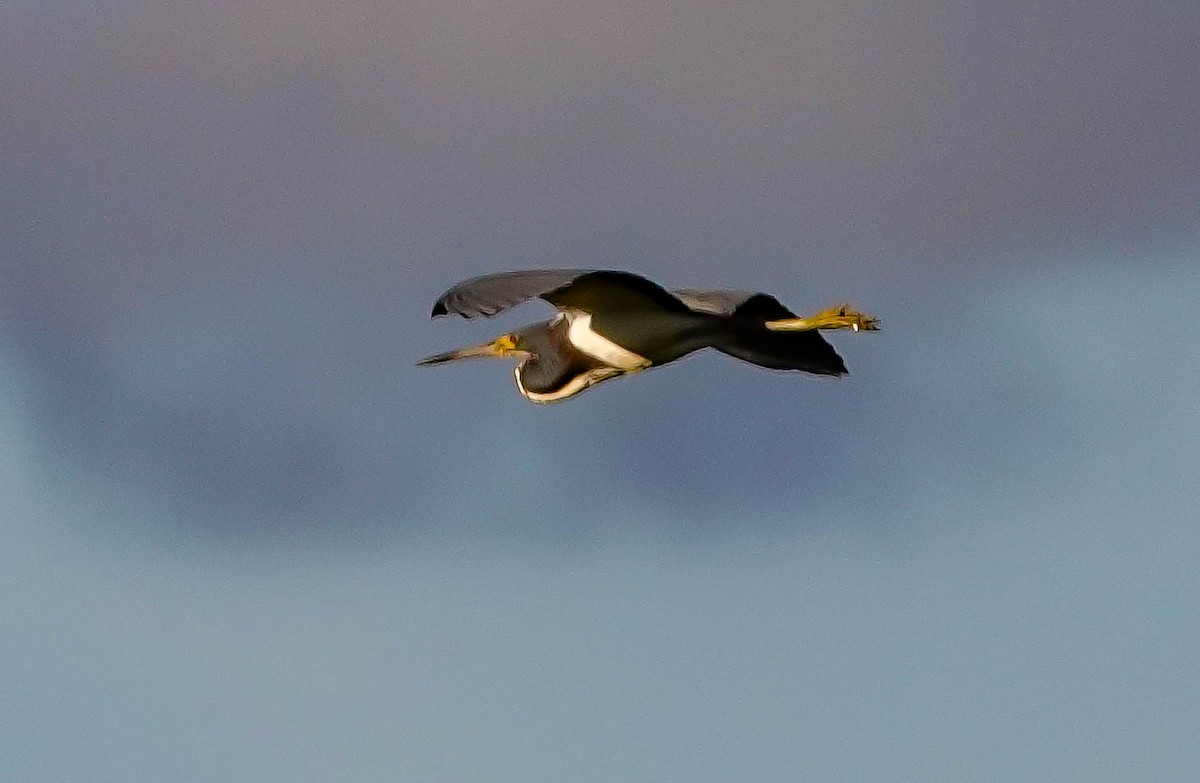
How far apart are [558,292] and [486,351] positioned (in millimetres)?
3323

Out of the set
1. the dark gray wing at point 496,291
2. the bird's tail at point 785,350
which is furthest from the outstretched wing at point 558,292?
the bird's tail at point 785,350

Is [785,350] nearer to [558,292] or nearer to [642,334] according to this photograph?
[642,334]

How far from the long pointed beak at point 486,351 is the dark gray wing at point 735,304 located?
120 inches

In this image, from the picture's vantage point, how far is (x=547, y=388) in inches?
1229

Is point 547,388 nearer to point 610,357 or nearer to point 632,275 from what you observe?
point 610,357

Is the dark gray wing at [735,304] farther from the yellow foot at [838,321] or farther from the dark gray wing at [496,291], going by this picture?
the dark gray wing at [496,291]

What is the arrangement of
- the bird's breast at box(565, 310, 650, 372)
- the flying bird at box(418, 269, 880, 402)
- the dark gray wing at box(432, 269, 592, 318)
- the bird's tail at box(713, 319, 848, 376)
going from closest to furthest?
the dark gray wing at box(432, 269, 592, 318), the flying bird at box(418, 269, 880, 402), the bird's breast at box(565, 310, 650, 372), the bird's tail at box(713, 319, 848, 376)

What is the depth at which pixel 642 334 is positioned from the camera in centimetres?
2981

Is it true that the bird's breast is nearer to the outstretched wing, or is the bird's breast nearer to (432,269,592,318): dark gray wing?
the outstretched wing

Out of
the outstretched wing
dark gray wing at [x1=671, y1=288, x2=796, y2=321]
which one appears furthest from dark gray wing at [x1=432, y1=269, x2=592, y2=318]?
dark gray wing at [x1=671, y1=288, x2=796, y2=321]

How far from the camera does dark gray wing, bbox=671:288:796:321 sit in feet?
96.9

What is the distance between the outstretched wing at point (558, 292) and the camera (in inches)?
981

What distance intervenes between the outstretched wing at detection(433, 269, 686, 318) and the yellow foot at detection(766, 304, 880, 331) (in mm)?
1698

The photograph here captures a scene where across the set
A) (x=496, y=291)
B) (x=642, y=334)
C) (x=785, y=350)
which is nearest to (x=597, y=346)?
(x=642, y=334)
